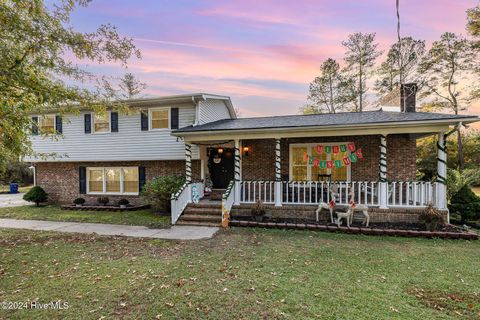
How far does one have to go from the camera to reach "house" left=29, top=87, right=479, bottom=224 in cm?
808

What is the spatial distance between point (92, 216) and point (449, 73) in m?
27.1

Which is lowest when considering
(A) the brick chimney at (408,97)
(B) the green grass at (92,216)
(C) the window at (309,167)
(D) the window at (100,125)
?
(B) the green grass at (92,216)

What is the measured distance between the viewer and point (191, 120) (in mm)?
11508

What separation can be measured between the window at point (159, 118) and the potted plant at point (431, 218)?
1055cm

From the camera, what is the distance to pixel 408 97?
385 inches

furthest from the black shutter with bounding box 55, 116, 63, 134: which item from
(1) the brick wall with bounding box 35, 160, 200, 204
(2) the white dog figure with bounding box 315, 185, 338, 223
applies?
(2) the white dog figure with bounding box 315, 185, 338, 223

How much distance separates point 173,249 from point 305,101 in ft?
79.0

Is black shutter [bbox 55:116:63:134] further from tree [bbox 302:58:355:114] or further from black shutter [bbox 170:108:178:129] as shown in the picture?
tree [bbox 302:58:355:114]

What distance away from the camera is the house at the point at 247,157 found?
808 centimetres

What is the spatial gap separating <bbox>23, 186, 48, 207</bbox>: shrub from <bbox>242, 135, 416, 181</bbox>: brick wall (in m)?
11.2

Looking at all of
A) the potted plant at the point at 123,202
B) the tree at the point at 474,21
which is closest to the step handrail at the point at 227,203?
the potted plant at the point at 123,202

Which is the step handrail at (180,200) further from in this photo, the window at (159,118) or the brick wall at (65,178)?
the brick wall at (65,178)

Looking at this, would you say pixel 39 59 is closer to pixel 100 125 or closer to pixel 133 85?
pixel 100 125

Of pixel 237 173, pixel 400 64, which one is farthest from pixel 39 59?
pixel 400 64
